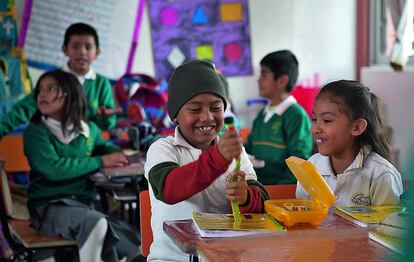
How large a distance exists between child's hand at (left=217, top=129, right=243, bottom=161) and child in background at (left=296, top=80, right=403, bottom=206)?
0.59 m

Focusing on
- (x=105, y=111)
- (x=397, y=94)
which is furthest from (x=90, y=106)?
(x=397, y=94)

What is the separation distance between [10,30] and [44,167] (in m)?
1.69

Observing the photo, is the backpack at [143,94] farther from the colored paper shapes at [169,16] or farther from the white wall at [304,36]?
the white wall at [304,36]

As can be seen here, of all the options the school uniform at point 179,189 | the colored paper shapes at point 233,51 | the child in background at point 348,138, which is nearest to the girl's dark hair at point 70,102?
the school uniform at point 179,189

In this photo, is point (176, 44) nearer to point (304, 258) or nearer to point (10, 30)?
point (10, 30)

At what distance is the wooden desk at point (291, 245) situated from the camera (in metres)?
1.28

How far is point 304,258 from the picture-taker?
4.18ft

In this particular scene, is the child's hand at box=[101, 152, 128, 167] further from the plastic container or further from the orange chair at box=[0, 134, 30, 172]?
the plastic container

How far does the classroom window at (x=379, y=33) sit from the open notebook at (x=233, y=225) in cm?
365

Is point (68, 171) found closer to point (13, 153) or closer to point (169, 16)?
point (13, 153)

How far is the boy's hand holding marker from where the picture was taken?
4.92ft

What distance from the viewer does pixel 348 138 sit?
2066 millimetres

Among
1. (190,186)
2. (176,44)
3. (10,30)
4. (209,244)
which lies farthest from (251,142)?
(209,244)

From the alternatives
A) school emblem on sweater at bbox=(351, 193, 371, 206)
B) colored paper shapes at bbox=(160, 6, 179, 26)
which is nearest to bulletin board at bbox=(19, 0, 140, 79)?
colored paper shapes at bbox=(160, 6, 179, 26)
